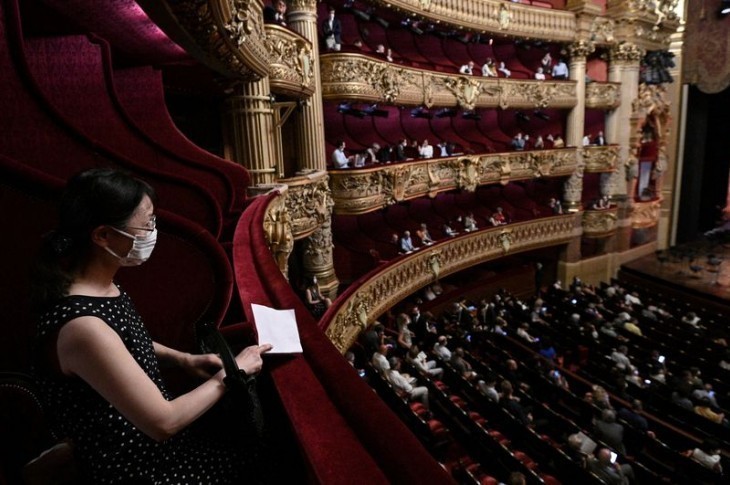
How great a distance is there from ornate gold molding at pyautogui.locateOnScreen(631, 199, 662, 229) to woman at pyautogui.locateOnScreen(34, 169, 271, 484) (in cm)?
1488

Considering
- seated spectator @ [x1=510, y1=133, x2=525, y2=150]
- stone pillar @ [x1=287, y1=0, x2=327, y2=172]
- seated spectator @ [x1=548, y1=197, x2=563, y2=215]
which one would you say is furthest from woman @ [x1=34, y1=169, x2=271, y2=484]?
seated spectator @ [x1=548, y1=197, x2=563, y2=215]

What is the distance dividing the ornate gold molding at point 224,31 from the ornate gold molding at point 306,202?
2.03 meters

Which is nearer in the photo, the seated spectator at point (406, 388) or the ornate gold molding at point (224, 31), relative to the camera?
the ornate gold molding at point (224, 31)

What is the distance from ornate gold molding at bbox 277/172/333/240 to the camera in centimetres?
553


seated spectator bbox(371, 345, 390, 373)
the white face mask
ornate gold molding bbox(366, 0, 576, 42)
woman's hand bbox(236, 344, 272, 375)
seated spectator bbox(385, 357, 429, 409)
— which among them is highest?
ornate gold molding bbox(366, 0, 576, 42)

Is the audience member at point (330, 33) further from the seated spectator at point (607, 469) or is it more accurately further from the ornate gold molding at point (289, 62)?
the seated spectator at point (607, 469)

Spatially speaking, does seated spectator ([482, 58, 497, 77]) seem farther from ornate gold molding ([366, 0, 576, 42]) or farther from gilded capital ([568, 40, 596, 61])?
gilded capital ([568, 40, 596, 61])

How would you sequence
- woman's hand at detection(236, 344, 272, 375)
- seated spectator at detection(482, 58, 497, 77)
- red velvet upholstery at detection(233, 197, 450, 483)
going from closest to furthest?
1. red velvet upholstery at detection(233, 197, 450, 483)
2. woman's hand at detection(236, 344, 272, 375)
3. seated spectator at detection(482, 58, 497, 77)

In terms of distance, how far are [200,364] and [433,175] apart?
8.44 metres

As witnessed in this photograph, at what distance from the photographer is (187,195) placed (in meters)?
2.47

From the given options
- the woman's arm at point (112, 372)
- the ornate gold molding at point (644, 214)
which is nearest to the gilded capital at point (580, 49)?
the ornate gold molding at point (644, 214)

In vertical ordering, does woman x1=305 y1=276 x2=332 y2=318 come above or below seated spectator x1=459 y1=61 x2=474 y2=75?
below

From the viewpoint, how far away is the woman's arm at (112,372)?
83 cm

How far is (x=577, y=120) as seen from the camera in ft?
40.5
